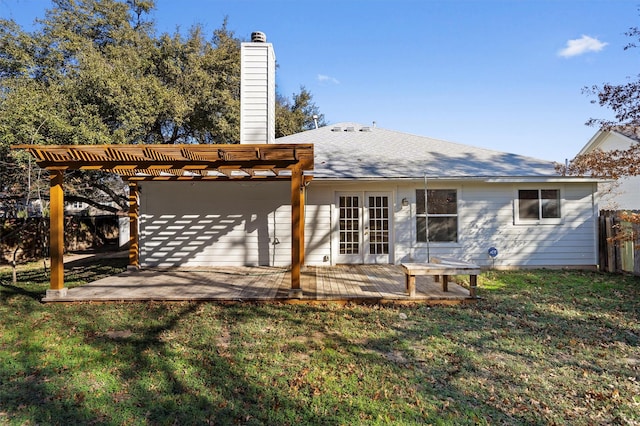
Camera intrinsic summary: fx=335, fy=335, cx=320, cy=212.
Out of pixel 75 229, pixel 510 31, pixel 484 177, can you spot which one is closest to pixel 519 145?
pixel 510 31

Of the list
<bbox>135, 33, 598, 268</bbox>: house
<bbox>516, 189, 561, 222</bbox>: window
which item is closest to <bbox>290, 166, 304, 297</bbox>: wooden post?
<bbox>135, 33, 598, 268</bbox>: house

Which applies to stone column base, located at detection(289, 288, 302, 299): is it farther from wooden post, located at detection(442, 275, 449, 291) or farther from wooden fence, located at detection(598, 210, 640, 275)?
wooden fence, located at detection(598, 210, 640, 275)

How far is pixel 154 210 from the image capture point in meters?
8.72

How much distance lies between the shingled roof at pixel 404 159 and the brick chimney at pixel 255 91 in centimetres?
172

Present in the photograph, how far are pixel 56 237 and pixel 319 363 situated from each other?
16.6 ft

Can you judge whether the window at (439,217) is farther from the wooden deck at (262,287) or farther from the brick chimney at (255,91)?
the brick chimney at (255,91)

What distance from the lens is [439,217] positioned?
846 centimetres

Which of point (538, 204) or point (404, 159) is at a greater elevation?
point (404, 159)

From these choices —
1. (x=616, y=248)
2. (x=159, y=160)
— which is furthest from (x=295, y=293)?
(x=616, y=248)

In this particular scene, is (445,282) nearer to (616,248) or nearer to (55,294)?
(616,248)

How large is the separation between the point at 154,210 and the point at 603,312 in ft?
30.9

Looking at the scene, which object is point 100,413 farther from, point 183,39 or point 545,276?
point 183,39

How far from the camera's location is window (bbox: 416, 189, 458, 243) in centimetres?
845

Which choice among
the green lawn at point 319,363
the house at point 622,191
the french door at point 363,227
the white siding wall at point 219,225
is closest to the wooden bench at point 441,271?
the green lawn at point 319,363
